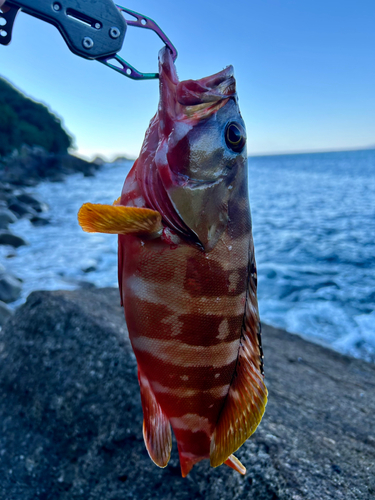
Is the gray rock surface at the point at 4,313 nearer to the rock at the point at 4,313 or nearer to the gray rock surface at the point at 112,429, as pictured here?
the rock at the point at 4,313

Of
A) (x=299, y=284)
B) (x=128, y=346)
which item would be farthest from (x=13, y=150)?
(x=128, y=346)

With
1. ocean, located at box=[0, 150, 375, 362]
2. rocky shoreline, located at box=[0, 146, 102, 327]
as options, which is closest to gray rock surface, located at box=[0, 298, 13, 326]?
rocky shoreline, located at box=[0, 146, 102, 327]

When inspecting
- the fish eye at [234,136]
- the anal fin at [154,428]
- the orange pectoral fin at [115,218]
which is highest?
the fish eye at [234,136]

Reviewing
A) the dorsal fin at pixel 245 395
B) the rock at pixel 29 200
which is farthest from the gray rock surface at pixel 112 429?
the rock at pixel 29 200

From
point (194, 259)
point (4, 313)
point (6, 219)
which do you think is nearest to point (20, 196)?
point (6, 219)

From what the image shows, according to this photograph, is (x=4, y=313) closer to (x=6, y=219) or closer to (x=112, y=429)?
(x=112, y=429)

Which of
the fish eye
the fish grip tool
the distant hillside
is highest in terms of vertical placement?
the distant hillside

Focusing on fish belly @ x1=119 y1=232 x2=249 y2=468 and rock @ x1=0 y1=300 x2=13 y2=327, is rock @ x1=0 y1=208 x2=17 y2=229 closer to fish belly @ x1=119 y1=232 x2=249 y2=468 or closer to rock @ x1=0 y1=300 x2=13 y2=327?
rock @ x1=0 y1=300 x2=13 y2=327
